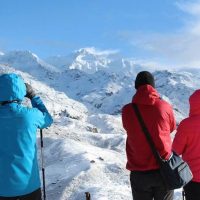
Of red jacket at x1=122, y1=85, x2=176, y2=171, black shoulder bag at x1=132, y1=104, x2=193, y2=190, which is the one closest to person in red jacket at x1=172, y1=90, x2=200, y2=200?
red jacket at x1=122, y1=85, x2=176, y2=171

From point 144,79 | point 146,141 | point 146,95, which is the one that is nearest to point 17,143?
point 146,141

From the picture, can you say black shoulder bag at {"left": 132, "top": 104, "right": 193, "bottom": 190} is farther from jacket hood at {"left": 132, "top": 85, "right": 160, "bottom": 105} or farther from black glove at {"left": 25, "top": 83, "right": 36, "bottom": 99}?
black glove at {"left": 25, "top": 83, "right": 36, "bottom": 99}

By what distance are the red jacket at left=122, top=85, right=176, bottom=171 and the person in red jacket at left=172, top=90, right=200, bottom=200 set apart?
15.3 inches

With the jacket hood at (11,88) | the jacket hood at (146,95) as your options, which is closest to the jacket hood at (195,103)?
the jacket hood at (146,95)

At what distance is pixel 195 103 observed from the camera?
25.1ft

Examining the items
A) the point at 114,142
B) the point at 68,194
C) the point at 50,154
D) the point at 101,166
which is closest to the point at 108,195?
the point at 68,194

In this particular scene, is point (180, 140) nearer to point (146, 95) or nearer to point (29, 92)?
point (146, 95)

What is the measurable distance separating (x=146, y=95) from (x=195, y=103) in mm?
875

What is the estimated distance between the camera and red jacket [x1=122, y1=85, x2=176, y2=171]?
279 inches

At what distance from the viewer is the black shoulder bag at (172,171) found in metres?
6.88

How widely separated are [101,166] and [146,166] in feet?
36.8

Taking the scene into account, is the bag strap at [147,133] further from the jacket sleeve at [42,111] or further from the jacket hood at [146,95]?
the jacket sleeve at [42,111]

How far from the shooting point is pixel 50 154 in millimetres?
23609

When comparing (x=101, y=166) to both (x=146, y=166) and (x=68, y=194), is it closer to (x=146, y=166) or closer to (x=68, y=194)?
(x=68, y=194)
